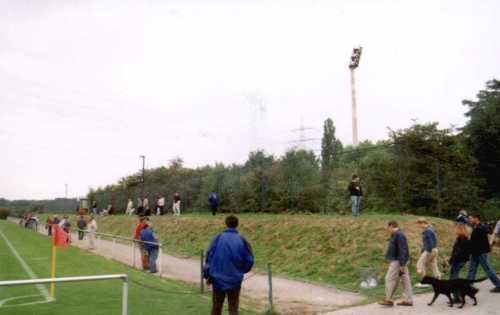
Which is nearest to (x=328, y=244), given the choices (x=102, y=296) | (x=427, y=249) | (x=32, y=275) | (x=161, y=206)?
(x=427, y=249)

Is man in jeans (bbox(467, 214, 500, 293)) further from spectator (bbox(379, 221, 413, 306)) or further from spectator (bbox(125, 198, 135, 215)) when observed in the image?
spectator (bbox(125, 198, 135, 215))

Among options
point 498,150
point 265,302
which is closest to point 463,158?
point 498,150

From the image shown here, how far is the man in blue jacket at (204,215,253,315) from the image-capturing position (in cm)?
734

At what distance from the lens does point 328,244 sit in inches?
674

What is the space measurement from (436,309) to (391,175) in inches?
498

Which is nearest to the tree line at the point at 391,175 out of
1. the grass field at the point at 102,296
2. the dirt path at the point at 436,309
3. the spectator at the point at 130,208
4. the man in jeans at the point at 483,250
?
the man in jeans at the point at 483,250

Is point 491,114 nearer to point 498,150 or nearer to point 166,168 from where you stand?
point 498,150

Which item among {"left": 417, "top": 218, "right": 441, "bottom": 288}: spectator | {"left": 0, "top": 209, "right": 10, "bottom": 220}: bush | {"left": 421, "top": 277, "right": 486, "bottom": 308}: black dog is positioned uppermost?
{"left": 417, "top": 218, "right": 441, "bottom": 288}: spectator

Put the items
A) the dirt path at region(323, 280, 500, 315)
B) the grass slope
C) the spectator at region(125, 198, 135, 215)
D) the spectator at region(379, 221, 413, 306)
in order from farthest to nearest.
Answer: the spectator at region(125, 198, 135, 215) → the grass slope → the spectator at region(379, 221, 413, 306) → the dirt path at region(323, 280, 500, 315)

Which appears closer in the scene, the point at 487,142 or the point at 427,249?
the point at 427,249

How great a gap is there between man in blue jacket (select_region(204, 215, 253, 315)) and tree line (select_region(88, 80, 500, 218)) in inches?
592

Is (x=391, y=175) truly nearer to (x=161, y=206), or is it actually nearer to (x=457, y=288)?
(x=457, y=288)

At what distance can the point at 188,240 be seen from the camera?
25.6 m

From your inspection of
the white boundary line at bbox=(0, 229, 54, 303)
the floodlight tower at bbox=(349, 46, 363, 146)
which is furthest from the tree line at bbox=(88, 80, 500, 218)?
the floodlight tower at bbox=(349, 46, 363, 146)
